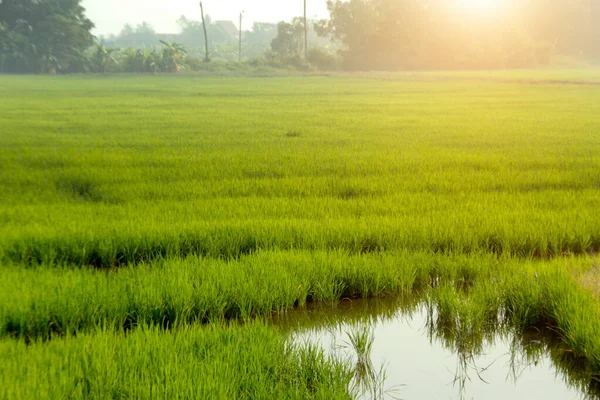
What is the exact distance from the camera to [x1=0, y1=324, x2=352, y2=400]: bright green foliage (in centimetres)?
229

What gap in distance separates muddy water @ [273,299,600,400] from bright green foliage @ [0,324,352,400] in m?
0.21

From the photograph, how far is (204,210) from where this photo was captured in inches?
215

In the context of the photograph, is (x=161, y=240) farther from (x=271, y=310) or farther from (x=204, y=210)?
(x=271, y=310)

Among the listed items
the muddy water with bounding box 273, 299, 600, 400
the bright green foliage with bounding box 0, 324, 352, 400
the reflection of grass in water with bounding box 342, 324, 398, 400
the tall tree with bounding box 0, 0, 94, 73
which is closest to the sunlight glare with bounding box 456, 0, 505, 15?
the tall tree with bounding box 0, 0, 94, 73


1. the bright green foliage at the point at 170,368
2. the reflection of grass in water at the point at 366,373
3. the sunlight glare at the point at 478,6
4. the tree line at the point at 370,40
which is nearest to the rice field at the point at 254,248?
the bright green foliage at the point at 170,368

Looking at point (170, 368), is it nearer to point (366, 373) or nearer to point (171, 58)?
point (366, 373)

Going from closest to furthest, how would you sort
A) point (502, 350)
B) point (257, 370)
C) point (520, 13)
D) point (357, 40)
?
point (257, 370) → point (502, 350) → point (357, 40) → point (520, 13)

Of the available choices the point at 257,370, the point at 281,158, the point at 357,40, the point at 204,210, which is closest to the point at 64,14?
the point at 357,40

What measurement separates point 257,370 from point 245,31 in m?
81.0

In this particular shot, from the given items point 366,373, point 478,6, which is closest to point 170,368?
point 366,373

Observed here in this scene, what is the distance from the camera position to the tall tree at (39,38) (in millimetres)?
35344

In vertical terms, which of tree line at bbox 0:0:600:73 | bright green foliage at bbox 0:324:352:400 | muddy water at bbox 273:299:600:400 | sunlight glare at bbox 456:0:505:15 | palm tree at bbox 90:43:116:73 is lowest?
muddy water at bbox 273:299:600:400

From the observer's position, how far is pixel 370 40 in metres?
46.2

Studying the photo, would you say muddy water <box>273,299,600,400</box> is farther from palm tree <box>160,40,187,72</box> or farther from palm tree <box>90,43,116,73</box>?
palm tree <box>90,43,116,73</box>
